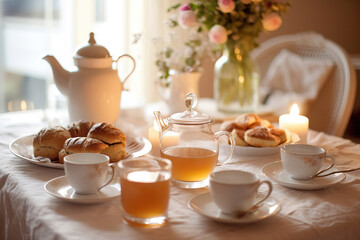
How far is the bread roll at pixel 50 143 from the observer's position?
1.08 m

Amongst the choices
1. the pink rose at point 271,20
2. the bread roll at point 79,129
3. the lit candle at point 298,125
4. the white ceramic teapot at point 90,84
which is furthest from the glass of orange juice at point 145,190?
the pink rose at point 271,20

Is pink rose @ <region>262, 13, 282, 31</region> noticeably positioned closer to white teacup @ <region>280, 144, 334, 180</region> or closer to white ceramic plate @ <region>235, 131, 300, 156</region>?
white ceramic plate @ <region>235, 131, 300, 156</region>

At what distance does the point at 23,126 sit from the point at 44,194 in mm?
680

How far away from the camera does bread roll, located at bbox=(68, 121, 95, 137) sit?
3.78ft

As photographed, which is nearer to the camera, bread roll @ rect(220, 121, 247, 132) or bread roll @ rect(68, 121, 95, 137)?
bread roll @ rect(68, 121, 95, 137)

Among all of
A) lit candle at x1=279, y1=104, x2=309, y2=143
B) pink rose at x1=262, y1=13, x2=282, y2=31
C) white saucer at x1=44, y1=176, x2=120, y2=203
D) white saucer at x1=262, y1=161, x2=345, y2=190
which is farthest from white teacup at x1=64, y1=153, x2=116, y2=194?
pink rose at x1=262, y1=13, x2=282, y2=31

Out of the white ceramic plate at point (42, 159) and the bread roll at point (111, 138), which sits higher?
the bread roll at point (111, 138)

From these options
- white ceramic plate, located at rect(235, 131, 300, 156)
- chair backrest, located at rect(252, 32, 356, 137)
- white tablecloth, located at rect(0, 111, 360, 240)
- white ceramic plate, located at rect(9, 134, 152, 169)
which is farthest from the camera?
chair backrest, located at rect(252, 32, 356, 137)

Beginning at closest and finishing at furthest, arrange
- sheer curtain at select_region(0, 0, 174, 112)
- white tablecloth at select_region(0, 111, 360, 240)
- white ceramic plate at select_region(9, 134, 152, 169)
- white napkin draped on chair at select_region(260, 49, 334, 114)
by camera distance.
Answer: white tablecloth at select_region(0, 111, 360, 240) → white ceramic plate at select_region(9, 134, 152, 169) → sheer curtain at select_region(0, 0, 174, 112) → white napkin draped on chair at select_region(260, 49, 334, 114)

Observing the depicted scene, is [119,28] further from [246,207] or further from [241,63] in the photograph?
[246,207]

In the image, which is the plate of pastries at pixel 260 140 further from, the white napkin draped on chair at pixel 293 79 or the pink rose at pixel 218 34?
the white napkin draped on chair at pixel 293 79

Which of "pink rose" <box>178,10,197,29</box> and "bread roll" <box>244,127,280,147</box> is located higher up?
"pink rose" <box>178,10,197,29</box>

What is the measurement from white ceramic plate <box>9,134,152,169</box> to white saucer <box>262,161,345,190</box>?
314 millimetres

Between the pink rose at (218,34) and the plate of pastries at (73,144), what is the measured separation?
619 mm
